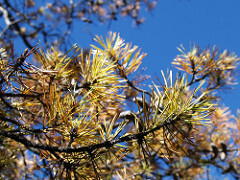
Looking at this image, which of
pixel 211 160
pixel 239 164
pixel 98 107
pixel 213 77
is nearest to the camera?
pixel 98 107

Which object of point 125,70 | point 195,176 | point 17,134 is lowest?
point 195,176

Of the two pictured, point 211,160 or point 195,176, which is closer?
point 211,160

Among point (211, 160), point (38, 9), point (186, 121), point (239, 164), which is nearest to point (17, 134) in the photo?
point (186, 121)

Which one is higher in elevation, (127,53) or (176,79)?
(127,53)

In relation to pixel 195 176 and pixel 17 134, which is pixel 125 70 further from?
pixel 195 176

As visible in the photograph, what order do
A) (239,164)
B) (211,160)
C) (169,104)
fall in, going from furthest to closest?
(239,164) → (211,160) → (169,104)

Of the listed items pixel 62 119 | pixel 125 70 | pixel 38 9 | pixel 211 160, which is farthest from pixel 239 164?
pixel 38 9

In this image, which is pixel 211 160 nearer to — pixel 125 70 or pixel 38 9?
pixel 125 70
